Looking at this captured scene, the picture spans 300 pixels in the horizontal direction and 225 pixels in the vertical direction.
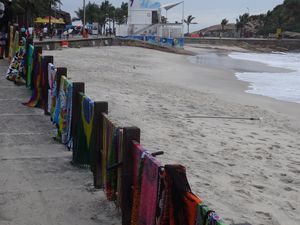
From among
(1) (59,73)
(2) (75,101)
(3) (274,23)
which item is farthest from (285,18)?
(2) (75,101)

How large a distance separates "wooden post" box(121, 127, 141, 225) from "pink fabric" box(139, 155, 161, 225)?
0.40 meters

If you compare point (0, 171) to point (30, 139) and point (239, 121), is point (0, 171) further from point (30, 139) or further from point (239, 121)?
point (239, 121)

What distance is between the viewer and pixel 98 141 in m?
5.66

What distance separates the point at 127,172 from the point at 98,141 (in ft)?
4.28

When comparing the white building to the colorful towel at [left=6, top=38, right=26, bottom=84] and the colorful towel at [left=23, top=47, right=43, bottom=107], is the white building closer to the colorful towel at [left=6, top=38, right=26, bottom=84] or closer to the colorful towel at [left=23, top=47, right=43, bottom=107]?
the colorful towel at [left=6, top=38, right=26, bottom=84]

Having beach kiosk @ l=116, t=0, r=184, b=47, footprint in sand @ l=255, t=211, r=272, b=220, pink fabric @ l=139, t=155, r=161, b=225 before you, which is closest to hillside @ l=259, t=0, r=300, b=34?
beach kiosk @ l=116, t=0, r=184, b=47

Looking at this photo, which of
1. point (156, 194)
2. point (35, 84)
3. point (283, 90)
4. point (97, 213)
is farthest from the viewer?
point (283, 90)

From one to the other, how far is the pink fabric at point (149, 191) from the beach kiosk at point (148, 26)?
5424 centimetres

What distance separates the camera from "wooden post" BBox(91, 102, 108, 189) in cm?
557

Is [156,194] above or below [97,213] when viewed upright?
above

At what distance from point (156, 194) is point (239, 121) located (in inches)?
366

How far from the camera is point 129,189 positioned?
14.8 feet

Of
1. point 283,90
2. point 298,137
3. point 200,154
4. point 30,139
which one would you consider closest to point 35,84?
point 30,139

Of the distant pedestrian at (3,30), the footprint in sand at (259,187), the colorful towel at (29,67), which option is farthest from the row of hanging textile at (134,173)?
the distant pedestrian at (3,30)
